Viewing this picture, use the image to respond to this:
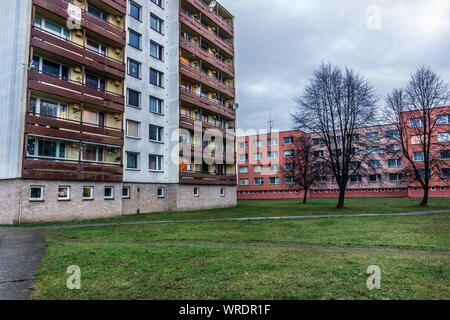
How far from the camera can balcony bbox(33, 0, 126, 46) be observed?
2175 cm

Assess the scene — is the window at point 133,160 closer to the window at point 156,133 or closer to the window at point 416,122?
the window at point 156,133

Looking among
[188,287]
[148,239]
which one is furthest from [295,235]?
[188,287]

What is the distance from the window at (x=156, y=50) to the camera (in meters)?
31.6

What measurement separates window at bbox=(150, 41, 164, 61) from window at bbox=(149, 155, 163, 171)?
32.2 feet

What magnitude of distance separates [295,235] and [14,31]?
21747 millimetres

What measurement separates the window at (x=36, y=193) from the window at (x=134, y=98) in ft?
35.7

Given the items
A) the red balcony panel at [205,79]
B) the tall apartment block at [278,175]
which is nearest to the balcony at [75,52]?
the red balcony panel at [205,79]

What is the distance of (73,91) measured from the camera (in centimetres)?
2277

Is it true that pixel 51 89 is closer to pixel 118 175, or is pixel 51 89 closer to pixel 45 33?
pixel 45 33

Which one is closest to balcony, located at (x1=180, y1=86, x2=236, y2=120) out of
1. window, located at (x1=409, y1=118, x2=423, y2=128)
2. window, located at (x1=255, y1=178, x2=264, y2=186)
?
window, located at (x1=409, y1=118, x2=423, y2=128)

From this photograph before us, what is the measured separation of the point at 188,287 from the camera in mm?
5664

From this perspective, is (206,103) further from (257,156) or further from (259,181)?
(257,156)

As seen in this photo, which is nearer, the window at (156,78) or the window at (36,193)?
the window at (36,193)

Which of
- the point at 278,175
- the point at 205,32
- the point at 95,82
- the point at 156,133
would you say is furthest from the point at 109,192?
the point at 278,175
